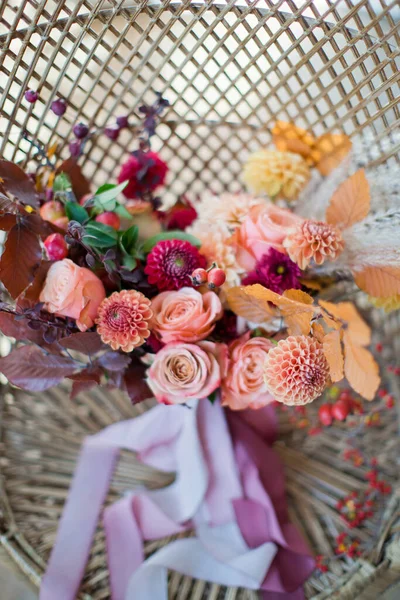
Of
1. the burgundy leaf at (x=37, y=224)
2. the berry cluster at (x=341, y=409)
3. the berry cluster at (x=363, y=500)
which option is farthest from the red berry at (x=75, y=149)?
the berry cluster at (x=363, y=500)

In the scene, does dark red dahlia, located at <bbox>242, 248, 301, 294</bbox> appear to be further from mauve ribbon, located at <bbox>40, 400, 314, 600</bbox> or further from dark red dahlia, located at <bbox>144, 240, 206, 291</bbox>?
mauve ribbon, located at <bbox>40, 400, 314, 600</bbox>

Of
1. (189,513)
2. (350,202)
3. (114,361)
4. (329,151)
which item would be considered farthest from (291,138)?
(189,513)

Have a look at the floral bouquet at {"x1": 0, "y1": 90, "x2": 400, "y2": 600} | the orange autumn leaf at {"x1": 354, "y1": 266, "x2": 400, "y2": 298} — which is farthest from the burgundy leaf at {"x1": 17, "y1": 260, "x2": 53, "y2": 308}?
the orange autumn leaf at {"x1": 354, "y1": 266, "x2": 400, "y2": 298}

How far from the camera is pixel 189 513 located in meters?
0.69

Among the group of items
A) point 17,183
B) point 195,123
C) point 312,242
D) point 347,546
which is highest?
point 195,123

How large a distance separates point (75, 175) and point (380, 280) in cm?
37

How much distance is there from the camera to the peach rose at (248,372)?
1.68 ft

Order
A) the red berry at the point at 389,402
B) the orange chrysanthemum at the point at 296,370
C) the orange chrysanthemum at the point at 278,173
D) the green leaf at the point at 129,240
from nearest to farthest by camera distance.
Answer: the orange chrysanthemum at the point at 296,370, the green leaf at the point at 129,240, the orange chrysanthemum at the point at 278,173, the red berry at the point at 389,402

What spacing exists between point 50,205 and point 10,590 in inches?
23.4

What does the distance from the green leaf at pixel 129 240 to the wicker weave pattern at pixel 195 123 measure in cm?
17

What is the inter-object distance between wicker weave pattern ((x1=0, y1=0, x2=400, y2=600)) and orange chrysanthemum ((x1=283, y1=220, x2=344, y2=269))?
0.17m

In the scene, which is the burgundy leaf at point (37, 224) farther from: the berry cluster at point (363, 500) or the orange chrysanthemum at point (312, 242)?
the berry cluster at point (363, 500)

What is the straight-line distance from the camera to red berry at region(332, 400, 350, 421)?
0.71 metres

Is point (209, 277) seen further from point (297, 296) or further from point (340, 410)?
point (340, 410)
